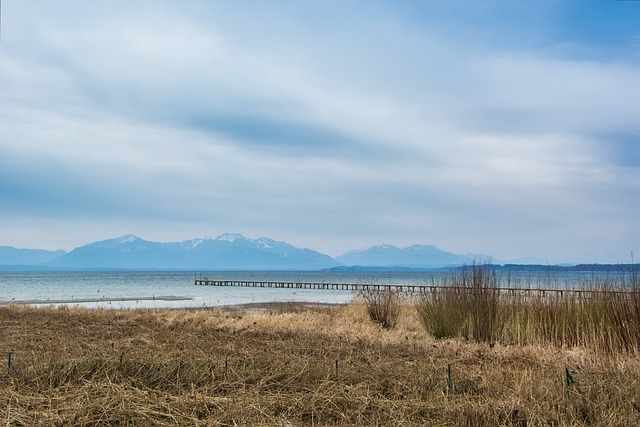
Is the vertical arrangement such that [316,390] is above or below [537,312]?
below

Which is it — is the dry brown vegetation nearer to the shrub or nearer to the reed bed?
the reed bed

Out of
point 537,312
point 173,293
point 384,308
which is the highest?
point 537,312

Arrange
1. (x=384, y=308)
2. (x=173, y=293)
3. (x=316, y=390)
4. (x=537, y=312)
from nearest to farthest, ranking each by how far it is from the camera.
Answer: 1. (x=316, y=390)
2. (x=537, y=312)
3. (x=384, y=308)
4. (x=173, y=293)

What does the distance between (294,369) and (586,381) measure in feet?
11.6

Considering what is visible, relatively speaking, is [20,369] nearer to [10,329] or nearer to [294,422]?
[294,422]

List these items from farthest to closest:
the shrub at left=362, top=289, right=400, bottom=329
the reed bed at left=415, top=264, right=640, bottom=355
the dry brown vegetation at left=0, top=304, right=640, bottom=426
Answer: the shrub at left=362, top=289, right=400, bottom=329, the reed bed at left=415, top=264, right=640, bottom=355, the dry brown vegetation at left=0, top=304, right=640, bottom=426

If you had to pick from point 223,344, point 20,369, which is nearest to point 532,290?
point 223,344

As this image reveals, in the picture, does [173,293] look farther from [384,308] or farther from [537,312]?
[537,312]

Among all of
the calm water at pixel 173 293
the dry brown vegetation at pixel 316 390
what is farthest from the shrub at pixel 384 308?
the dry brown vegetation at pixel 316 390

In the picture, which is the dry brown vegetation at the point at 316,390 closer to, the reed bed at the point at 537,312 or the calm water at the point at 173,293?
the reed bed at the point at 537,312

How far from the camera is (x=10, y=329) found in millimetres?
14383

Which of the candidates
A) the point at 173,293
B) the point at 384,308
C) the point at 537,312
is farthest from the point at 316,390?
the point at 173,293

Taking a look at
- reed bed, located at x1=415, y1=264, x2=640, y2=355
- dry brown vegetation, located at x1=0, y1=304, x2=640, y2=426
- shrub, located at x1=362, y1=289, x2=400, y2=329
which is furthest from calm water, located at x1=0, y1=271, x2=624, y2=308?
dry brown vegetation, located at x1=0, y1=304, x2=640, y2=426

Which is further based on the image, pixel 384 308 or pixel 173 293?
pixel 173 293
